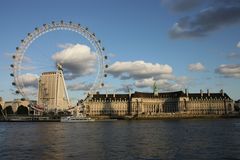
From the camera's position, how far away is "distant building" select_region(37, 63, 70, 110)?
119 metres

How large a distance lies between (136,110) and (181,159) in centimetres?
12733

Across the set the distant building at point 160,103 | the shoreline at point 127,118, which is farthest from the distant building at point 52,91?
the distant building at point 160,103

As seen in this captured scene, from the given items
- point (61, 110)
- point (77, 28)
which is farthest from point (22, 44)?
point (61, 110)

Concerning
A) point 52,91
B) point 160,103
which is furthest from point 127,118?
point 52,91

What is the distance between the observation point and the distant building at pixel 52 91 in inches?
4690

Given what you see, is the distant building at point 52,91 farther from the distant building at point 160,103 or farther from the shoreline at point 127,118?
the distant building at point 160,103

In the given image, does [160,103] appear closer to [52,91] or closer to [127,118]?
[127,118]

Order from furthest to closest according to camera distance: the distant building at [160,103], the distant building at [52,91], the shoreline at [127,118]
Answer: the distant building at [160,103] → the distant building at [52,91] → the shoreline at [127,118]

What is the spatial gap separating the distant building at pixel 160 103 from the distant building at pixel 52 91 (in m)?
22.2

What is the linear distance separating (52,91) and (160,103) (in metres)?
51.0

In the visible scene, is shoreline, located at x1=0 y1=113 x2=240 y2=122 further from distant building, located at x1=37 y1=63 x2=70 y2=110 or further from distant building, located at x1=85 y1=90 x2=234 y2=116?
distant building, located at x1=85 y1=90 x2=234 y2=116

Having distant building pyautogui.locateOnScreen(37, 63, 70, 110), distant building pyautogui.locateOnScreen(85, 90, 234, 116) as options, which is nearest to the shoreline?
distant building pyautogui.locateOnScreen(37, 63, 70, 110)

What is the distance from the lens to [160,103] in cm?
15288

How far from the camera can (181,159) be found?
72.1 ft
